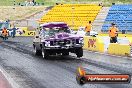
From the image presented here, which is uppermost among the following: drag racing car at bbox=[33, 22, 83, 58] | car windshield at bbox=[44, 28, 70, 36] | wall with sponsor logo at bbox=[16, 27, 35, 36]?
car windshield at bbox=[44, 28, 70, 36]

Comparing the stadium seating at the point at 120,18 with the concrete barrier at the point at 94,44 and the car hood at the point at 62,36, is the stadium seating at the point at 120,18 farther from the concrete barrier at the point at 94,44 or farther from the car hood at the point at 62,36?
the car hood at the point at 62,36

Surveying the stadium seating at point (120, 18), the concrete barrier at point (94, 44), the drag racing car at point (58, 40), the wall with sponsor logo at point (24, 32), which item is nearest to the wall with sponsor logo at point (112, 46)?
the concrete barrier at point (94, 44)

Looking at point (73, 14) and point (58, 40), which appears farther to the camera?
point (73, 14)

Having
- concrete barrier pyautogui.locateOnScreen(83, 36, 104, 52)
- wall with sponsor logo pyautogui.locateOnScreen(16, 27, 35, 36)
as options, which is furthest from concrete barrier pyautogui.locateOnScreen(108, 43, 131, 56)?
wall with sponsor logo pyautogui.locateOnScreen(16, 27, 35, 36)

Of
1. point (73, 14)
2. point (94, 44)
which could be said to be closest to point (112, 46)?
point (94, 44)

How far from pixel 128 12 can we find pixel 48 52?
39898 mm

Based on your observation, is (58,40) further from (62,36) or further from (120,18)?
(120,18)

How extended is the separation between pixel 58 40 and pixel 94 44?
8.02m

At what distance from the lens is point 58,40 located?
2270 cm

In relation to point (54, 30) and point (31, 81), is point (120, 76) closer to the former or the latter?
point (31, 81)

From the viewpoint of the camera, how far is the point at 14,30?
58.0m

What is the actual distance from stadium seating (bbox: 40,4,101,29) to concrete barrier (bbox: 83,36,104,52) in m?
30.3

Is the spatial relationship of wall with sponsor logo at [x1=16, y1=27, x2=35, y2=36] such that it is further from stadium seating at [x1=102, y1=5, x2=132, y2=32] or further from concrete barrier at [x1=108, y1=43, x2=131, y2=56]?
concrete barrier at [x1=108, y1=43, x2=131, y2=56]

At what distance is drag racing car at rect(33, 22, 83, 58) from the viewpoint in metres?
22.7
